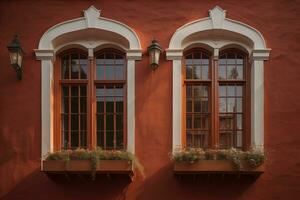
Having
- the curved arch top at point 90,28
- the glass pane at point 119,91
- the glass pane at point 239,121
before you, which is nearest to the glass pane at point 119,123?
the glass pane at point 119,91

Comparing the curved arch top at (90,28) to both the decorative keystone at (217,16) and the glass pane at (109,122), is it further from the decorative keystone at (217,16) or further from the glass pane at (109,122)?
the decorative keystone at (217,16)

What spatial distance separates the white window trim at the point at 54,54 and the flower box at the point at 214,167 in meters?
1.19

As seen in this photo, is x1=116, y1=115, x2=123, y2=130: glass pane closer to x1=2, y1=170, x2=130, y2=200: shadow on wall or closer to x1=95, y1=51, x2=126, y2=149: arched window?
x1=95, y1=51, x2=126, y2=149: arched window

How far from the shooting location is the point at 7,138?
36.5 ft

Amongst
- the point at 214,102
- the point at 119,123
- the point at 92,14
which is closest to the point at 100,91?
the point at 119,123

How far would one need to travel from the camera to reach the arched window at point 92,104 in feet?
37.3

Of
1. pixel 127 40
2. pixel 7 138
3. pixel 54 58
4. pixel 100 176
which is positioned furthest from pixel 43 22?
pixel 100 176

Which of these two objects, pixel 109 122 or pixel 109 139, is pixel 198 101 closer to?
pixel 109 122

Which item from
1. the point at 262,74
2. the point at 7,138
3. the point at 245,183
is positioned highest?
the point at 262,74

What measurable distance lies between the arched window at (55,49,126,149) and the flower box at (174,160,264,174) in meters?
1.45

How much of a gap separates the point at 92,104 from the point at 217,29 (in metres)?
2.99

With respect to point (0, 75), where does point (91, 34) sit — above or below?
above

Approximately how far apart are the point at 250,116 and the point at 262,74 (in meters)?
0.89

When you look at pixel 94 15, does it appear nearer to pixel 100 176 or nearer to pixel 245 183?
pixel 100 176
